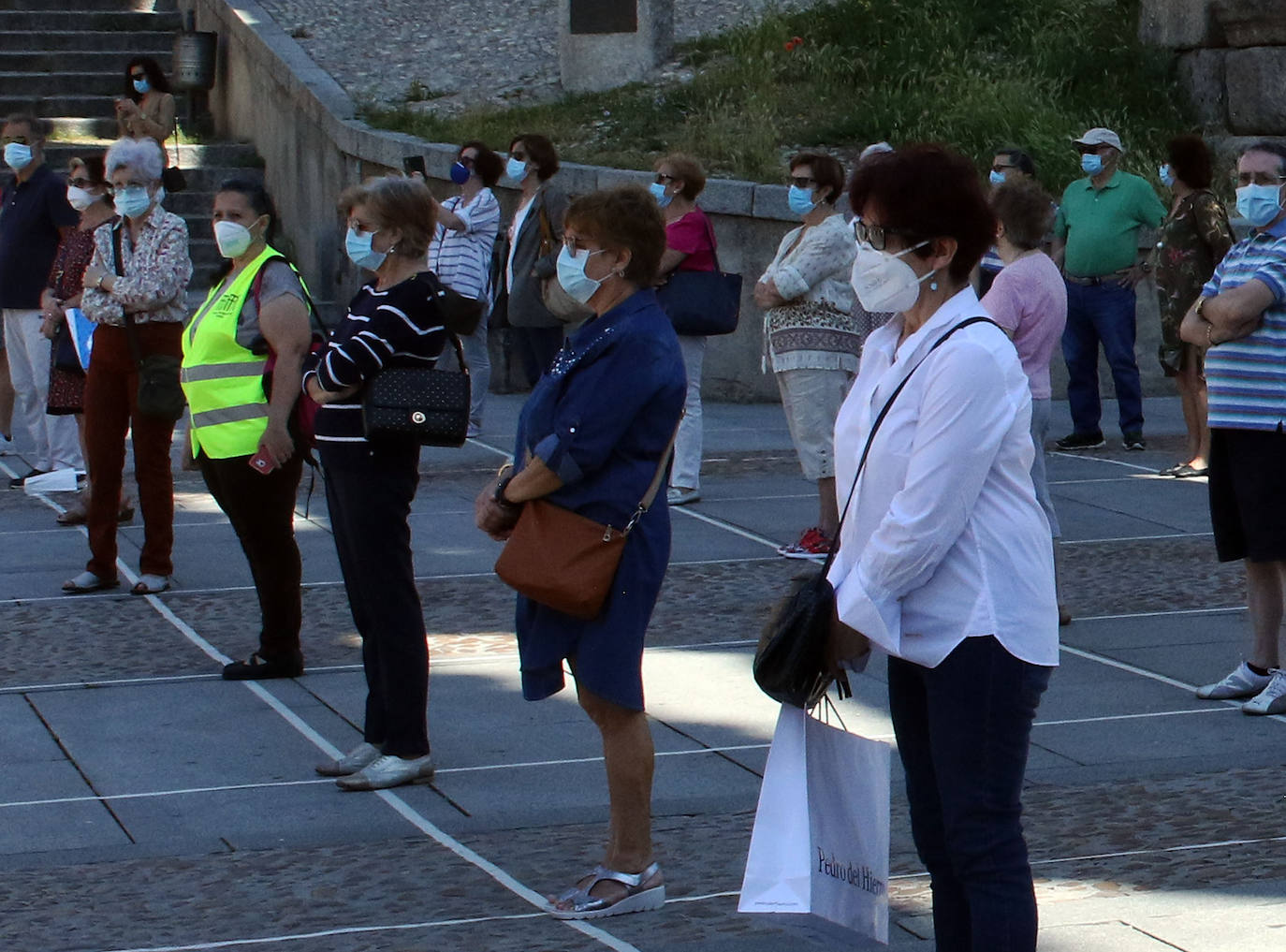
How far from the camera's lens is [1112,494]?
434 inches

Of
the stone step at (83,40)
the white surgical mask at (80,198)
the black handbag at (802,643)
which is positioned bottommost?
the black handbag at (802,643)

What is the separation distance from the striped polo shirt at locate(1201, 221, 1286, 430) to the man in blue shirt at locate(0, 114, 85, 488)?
6893 mm

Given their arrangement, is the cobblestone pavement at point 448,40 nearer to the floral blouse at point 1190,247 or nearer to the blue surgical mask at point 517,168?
the blue surgical mask at point 517,168

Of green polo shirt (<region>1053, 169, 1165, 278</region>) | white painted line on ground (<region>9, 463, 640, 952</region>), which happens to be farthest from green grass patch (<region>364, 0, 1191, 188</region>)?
white painted line on ground (<region>9, 463, 640, 952</region>)

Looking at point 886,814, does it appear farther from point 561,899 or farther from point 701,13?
point 701,13

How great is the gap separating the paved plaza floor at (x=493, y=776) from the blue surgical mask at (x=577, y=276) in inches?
59.1

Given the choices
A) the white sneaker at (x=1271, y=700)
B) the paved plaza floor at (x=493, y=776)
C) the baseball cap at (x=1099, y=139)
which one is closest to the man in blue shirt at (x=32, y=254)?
the paved plaza floor at (x=493, y=776)

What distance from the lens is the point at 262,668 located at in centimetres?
742

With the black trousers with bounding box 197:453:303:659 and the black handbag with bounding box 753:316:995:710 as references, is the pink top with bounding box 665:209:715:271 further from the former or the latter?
the black handbag with bounding box 753:316:995:710

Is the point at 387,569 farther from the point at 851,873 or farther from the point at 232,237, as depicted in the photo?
the point at 851,873

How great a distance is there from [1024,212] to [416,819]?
12.0 ft

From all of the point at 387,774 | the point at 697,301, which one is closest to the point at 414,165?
the point at 697,301

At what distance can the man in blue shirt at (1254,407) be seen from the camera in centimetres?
658

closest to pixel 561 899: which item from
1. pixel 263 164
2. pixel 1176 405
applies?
pixel 1176 405
